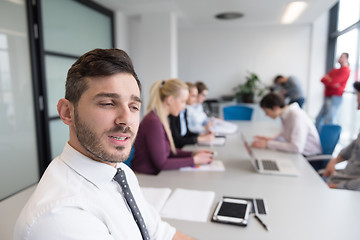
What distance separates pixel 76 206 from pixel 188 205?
2.42ft

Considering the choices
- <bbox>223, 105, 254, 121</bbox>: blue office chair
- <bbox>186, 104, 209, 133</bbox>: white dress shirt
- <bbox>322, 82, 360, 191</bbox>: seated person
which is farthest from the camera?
<bbox>223, 105, 254, 121</bbox>: blue office chair

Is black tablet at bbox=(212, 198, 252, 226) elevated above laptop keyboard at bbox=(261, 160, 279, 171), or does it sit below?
below

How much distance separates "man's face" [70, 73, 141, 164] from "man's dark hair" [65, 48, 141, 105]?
14 millimetres

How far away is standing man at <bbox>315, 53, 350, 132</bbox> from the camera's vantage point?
1.85m

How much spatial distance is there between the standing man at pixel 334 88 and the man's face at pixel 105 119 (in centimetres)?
168

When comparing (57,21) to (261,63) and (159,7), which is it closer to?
(159,7)

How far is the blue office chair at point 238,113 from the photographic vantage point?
14.6 feet

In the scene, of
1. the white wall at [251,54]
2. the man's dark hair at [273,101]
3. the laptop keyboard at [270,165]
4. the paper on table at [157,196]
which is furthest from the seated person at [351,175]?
the white wall at [251,54]

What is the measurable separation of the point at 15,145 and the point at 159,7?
306cm

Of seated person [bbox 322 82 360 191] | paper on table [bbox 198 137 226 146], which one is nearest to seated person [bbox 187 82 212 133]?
paper on table [bbox 198 137 226 146]

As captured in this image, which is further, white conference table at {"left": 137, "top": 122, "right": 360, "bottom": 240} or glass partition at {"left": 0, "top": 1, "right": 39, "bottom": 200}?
glass partition at {"left": 0, "top": 1, "right": 39, "bottom": 200}

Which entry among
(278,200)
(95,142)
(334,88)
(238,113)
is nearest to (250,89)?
(238,113)

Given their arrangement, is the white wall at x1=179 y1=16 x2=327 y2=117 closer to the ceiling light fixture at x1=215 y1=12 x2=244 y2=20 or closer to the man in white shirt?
the ceiling light fixture at x1=215 y1=12 x2=244 y2=20

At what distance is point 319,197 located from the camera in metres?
1.35
